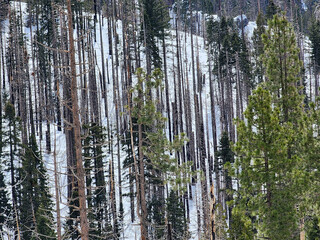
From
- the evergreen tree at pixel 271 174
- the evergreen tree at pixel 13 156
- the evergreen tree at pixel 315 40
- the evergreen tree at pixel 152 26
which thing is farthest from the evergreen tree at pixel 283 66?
the evergreen tree at pixel 315 40

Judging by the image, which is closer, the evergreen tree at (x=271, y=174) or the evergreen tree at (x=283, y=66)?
the evergreen tree at (x=271, y=174)

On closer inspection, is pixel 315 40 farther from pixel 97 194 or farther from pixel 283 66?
pixel 97 194

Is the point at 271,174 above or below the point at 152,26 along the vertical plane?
below

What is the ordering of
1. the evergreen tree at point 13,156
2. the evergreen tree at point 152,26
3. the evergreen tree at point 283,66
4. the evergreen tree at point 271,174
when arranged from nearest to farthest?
the evergreen tree at point 271,174
the evergreen tree at point 283,66
the evergreen tree at point 13,156
the evergreen tree at point 152,26

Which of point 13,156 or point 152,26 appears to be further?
point 152,26

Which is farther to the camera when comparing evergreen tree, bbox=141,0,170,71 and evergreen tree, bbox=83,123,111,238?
evergreen tree, bbox=141,0,170,71

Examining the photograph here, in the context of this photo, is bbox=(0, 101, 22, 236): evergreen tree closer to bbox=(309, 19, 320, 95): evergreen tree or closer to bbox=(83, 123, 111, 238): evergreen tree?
bbox=(83, 123, 111, 238): evergreen tree

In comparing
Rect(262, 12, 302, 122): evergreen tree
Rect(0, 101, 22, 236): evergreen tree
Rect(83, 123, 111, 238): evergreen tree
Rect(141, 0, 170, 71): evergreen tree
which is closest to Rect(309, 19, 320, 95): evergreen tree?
Rect(141, 0, 170, 71): evergreen tree

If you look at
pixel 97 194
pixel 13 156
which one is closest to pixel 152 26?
pixel 13 156

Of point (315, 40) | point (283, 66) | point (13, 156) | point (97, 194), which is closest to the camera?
point (283, 66)

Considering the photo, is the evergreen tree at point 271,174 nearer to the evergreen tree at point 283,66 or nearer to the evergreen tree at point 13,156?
the evergreen tree at point 283,66

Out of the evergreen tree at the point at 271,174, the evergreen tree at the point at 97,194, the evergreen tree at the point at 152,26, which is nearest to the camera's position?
the evergreen tree at the point at 271,174

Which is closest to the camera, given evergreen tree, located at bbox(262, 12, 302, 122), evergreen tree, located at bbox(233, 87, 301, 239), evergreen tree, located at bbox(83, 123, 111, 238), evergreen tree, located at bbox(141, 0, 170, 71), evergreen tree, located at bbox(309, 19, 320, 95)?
evergreen tree, located at bbox(233, 87, 301, 239)

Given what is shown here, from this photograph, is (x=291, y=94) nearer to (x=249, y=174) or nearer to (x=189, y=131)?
(x=249, y=174)
